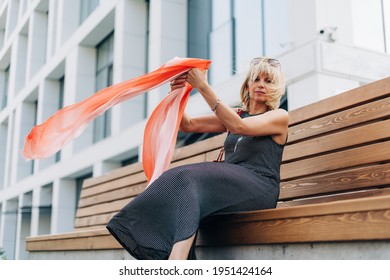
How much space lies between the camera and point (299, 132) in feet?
12.2

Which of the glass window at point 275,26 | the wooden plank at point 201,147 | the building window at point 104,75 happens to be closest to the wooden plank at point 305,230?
the wooden plank at point 201,147

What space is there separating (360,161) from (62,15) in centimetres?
1505

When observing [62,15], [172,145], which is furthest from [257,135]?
[62,15]

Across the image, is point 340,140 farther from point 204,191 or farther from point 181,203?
point 181,203

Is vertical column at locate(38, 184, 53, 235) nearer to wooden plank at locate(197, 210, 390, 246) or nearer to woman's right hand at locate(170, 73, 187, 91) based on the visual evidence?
woman's right hand at locate(170, 73, 187, 91)

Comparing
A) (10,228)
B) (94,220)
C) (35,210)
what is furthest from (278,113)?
(10,228)

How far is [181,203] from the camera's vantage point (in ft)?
8.90

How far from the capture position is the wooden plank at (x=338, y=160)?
9.98 ft

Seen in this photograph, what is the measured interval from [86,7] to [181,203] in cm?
1431

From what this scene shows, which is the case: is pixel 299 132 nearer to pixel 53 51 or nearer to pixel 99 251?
pixel 99 251

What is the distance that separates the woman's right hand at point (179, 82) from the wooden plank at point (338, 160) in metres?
0.92

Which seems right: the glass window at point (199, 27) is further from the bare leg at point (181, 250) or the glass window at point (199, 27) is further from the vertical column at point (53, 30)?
the vertical column at point (53, 30)

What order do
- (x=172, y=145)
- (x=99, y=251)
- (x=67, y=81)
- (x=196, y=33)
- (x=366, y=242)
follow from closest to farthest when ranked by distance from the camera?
(x=366, y=242) → (x=172, y=145) → (x=99, y=251) → (x=196, y=33) → (x=67, y=81)
